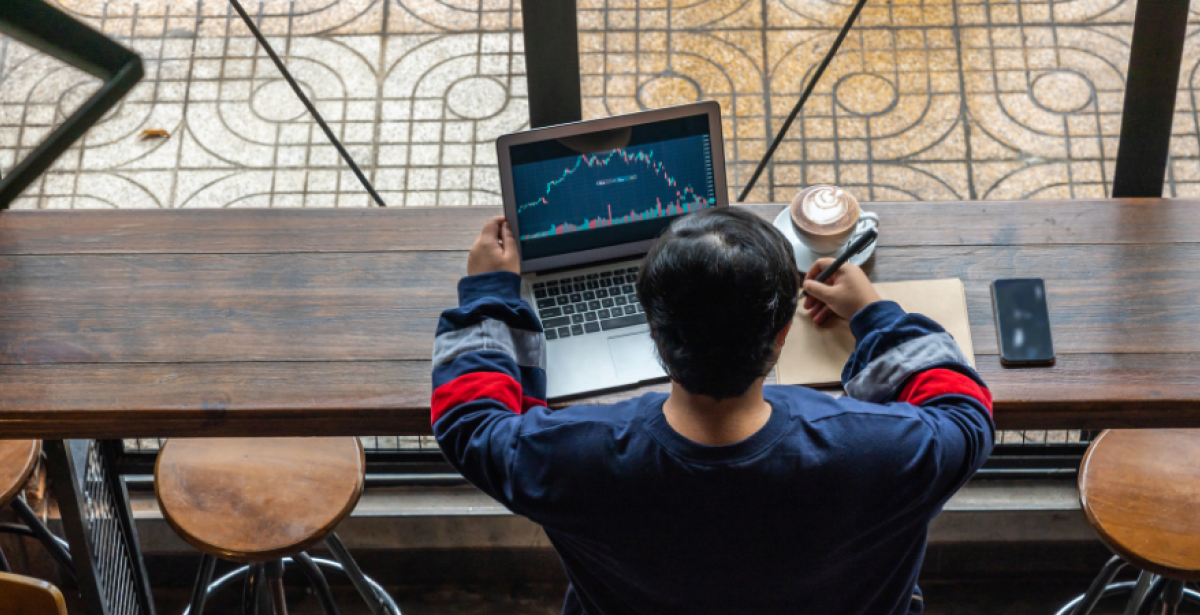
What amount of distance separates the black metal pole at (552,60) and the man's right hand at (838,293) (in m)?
0.57

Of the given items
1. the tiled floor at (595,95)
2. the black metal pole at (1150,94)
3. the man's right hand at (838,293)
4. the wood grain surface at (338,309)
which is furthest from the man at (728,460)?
the tiled floor at (595,95)

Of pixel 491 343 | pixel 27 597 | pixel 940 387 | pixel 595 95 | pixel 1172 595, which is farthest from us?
pixel 595 95

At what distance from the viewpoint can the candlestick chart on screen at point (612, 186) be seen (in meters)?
1.70

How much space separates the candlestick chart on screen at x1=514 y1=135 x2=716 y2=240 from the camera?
66.8 inches

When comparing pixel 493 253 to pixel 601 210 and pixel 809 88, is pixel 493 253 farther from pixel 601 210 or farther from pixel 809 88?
pixel 809 88

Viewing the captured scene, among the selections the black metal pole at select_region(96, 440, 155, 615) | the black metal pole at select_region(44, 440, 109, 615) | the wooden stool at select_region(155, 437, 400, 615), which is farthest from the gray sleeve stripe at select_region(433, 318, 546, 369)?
the black metal pole at select_region(96, 440, 155, 615)

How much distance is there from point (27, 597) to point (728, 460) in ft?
Result: 3.94

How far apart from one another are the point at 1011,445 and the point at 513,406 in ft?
5.04

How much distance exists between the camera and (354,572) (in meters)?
2.16

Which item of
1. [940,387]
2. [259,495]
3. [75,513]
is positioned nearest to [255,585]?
[259,495]

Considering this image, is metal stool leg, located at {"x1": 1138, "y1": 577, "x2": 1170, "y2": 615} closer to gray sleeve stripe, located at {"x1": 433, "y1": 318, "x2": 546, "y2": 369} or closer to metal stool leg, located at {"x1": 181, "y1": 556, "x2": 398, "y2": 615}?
metal stool leg, located at {"x1": 181, "y1": 556, "x2": 398, "y2": 615}

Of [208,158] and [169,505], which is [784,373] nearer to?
[169,505]

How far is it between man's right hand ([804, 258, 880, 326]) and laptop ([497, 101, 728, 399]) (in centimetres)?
25

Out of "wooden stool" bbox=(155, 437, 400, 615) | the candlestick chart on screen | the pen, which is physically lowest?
"wooden stool" bbox=(155, 437, 400, 615)
